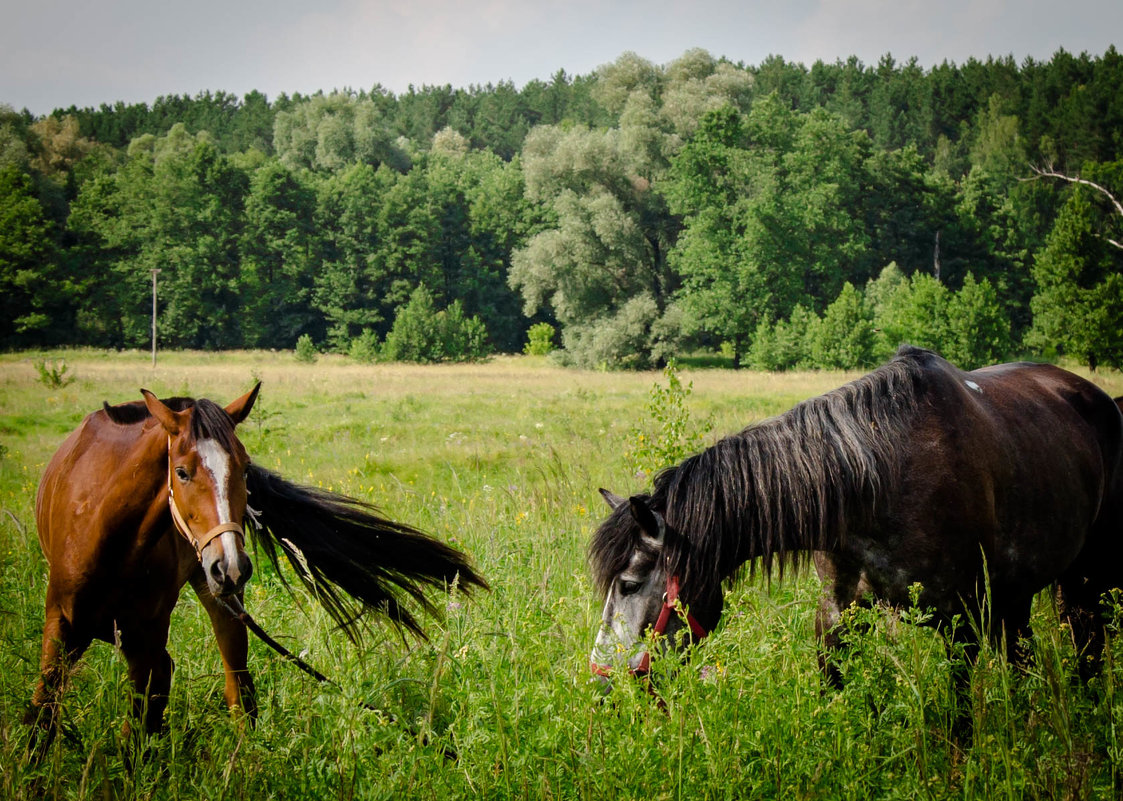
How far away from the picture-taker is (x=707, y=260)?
1576 inches

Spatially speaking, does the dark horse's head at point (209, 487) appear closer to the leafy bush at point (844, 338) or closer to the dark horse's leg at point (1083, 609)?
the dark horse's leg at point (1083, 609)

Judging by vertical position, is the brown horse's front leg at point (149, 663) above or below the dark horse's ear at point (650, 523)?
below

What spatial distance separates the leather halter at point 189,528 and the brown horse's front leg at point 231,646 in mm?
534

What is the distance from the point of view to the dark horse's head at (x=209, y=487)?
2.64m

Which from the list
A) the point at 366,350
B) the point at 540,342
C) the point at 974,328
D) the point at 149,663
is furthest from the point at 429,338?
the point at 149,663

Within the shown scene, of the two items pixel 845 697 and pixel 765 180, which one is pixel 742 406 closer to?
pixel 845 697

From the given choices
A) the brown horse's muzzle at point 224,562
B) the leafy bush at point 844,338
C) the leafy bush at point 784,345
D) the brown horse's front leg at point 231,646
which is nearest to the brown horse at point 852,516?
the brown horse's muzzle at point 224,562

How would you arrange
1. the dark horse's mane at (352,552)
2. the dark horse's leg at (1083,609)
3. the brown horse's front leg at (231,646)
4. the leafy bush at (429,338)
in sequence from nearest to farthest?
the brown horse's front leg at (231,646) < the dark horse's mane at (352,552) < the dark horse's leg at (1083,609) < the leafy bush at (429,338)

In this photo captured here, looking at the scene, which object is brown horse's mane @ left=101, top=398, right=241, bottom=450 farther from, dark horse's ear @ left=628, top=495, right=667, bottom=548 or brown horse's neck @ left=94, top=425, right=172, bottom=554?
dark horse's ear @ left=628, top=495, right=667, bottom=548

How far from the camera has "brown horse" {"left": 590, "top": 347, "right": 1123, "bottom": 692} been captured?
3023 millimetres

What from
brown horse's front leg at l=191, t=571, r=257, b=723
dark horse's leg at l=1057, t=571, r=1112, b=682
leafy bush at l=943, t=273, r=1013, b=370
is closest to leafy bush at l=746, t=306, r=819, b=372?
leafy bush at l=943, t=273, r=1013, b=370

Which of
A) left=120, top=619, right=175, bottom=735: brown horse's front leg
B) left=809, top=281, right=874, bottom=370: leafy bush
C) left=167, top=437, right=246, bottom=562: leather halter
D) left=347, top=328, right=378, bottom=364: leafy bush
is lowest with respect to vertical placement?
left=347, top=328, right=378, bottom=364: leafy bush

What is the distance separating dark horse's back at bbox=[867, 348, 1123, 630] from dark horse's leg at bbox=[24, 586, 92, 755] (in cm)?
299

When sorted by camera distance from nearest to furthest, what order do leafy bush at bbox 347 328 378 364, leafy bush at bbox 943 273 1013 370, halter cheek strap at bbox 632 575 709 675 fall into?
halter cheek strap at bbox 632 575 709 675
leafy bush at bbox 943 273 1013 370
leafy bush at bbox 347 328 378 364
